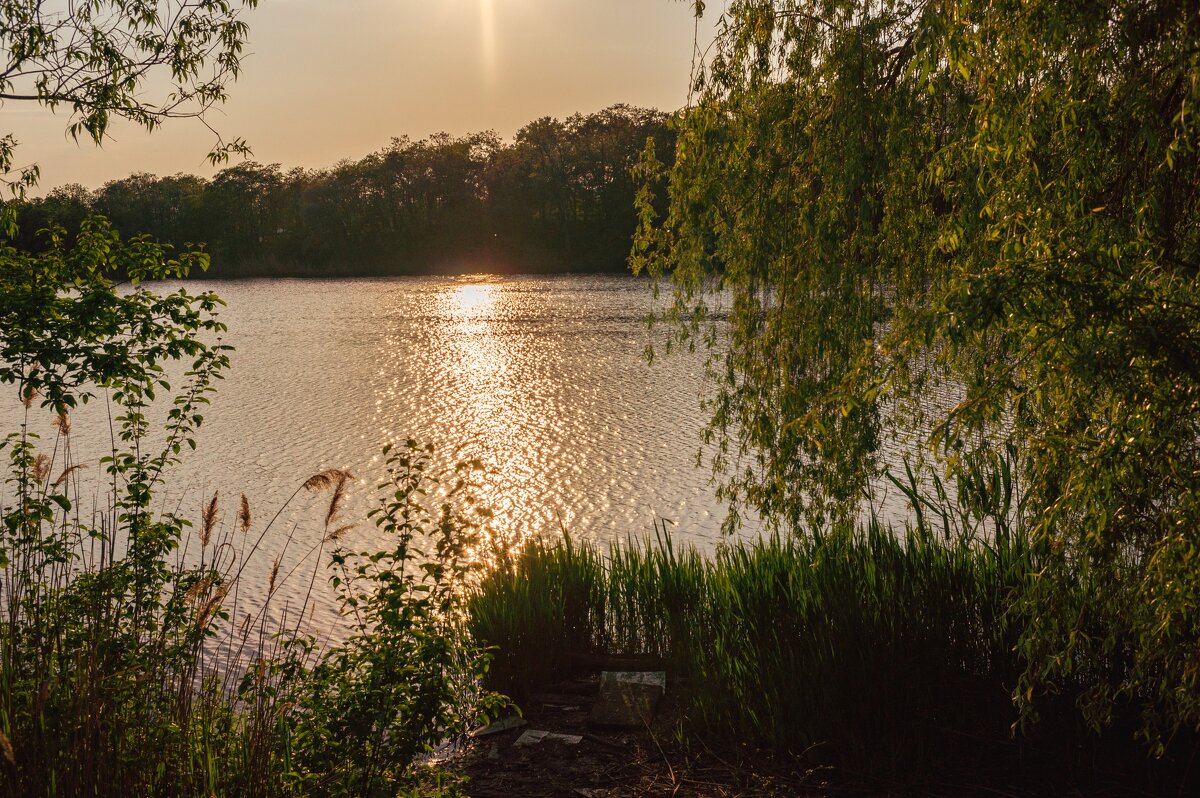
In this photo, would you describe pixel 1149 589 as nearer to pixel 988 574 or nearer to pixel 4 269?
pixel 988 574

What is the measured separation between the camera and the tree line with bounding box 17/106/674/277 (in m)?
81.8

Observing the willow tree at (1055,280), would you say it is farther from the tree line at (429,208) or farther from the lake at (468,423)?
the tree line at (429,208)

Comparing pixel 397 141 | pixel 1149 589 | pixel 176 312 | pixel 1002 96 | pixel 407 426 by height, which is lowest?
pixel 407 426

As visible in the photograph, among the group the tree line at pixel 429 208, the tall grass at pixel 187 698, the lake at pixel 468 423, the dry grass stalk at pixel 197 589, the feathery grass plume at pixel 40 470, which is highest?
the tree line at pixel 429 208

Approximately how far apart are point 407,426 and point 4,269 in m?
12.5

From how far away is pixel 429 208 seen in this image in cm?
9244

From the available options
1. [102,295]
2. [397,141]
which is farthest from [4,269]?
[397,141]

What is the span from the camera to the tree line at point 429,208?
8175 centimetres

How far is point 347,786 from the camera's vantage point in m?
3.73

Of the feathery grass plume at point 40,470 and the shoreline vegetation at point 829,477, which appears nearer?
the shoreline vegetation at point 829,477

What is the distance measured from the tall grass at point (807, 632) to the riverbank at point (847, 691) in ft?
0.04

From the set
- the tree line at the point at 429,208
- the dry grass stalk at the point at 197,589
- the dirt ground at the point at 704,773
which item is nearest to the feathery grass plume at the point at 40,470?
the dry grass stalk at the point at 197,589

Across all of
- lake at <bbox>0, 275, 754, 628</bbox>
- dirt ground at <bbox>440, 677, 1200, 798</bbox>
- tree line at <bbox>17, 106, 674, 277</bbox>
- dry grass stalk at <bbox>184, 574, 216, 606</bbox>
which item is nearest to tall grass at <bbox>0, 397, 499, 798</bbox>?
dry grass stalk at <bbox>184, 574, 216, 606</bbox>

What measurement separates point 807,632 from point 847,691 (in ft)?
1.34
